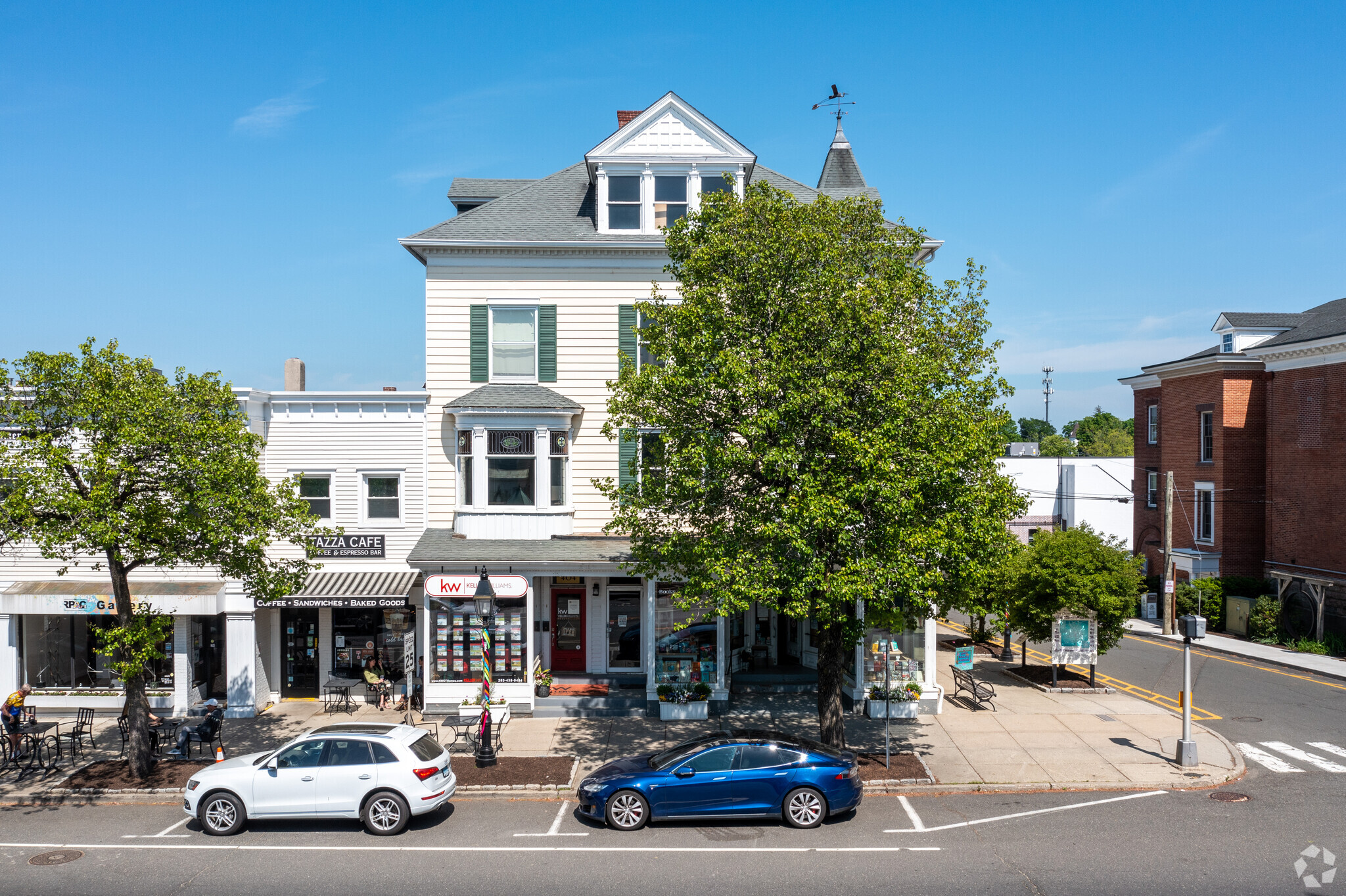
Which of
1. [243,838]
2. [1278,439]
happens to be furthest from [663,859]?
[1278,439]

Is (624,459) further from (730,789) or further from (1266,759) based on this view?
(1266,759)

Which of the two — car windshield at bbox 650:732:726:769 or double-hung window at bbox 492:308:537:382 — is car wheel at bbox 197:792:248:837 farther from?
double-hung window at bbox 492:308:537:382

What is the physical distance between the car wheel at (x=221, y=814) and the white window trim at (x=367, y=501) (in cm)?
902

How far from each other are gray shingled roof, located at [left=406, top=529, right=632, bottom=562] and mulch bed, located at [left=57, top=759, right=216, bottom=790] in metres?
5.86

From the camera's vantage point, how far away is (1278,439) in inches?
1373

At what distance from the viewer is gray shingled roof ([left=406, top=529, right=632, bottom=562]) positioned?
66.6 ft

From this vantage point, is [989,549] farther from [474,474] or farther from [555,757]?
[474,474]

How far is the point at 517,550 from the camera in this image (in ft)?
68.5

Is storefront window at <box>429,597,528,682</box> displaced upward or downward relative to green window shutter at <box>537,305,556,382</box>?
downward

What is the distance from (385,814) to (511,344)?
39.7 feet

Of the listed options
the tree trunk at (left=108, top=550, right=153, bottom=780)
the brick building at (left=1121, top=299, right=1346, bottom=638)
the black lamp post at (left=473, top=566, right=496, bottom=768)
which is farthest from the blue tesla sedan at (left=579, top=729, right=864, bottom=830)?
the brick building at (left=1121, top=299, right=1346, bottom=638)

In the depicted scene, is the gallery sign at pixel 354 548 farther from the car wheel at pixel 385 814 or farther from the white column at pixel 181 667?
the car wheel at pixel 385 814

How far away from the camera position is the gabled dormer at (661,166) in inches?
867

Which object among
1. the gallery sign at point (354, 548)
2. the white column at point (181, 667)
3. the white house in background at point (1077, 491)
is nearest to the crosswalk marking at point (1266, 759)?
the gallery sign at point (354, 548)
